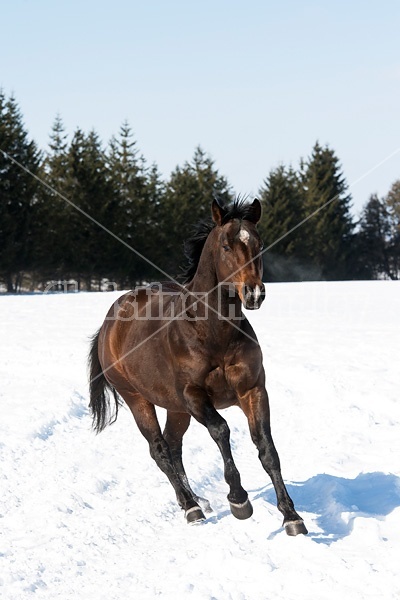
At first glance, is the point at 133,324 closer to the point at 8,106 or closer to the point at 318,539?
the point at 318,539

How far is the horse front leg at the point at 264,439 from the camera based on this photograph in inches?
198

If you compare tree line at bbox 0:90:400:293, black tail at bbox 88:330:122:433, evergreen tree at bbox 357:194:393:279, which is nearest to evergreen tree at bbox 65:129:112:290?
tree line at bbox 0:90:400:293

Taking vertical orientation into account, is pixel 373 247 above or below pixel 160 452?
above

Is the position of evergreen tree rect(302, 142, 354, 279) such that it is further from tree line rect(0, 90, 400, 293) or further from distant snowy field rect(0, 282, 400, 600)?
distant snowy field rect(0, 282, 400, 600)

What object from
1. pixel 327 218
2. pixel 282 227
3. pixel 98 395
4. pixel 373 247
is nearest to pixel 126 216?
pixel 282 227

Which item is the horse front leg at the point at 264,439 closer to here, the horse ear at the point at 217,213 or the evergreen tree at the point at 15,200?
the horse ear at the point at 217,213

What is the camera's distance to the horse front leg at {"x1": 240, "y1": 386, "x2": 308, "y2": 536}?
503cm

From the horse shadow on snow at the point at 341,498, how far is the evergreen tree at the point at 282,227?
46657 mm

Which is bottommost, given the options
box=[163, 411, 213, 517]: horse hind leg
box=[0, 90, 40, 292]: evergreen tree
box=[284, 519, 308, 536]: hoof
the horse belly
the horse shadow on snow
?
the horse shadow on snow

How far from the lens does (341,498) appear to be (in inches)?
237

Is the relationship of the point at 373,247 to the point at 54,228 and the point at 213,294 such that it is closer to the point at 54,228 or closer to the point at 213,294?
the point at 54,228

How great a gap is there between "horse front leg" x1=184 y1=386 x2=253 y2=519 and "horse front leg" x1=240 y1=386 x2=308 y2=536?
205 millimetres

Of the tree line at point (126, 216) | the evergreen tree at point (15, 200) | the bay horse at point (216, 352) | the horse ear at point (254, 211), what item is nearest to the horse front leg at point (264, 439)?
the bay horse at point (216, 352)

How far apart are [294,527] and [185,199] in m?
46.3
